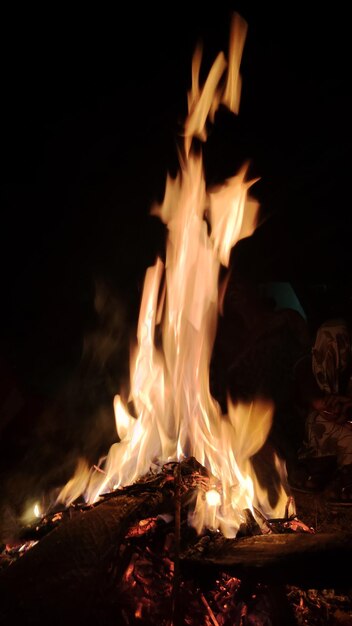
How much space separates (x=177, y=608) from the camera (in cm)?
229

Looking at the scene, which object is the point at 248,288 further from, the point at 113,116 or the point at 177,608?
the point at 177,608

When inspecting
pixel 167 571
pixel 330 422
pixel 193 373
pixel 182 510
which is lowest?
pixel 167 571

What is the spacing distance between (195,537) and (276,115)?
671 centimetres

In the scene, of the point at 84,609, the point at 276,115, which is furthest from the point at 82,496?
the point at 276,115

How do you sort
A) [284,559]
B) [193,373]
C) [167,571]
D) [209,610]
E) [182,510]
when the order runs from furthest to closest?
[193,373] < [182,510] < [167,571] < [209,610] < [284,559]

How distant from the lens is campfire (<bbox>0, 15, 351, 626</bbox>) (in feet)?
6.79

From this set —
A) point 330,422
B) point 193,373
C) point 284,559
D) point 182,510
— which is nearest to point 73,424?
point 193,373

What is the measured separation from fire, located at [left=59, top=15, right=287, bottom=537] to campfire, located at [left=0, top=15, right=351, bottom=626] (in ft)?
0.05

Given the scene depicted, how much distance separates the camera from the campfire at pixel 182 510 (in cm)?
207

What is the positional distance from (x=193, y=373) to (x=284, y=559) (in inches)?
106

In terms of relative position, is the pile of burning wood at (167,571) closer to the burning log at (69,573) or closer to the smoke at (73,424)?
the burning log at (69,573)

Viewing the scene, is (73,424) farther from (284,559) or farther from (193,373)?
(284,559)

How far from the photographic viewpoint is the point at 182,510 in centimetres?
280

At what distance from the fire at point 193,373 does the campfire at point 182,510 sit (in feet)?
0.05
